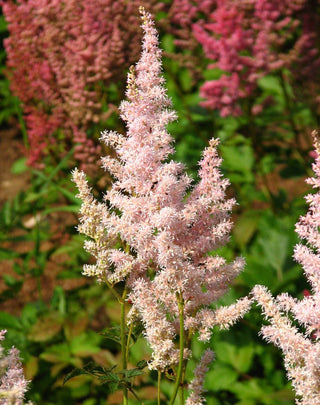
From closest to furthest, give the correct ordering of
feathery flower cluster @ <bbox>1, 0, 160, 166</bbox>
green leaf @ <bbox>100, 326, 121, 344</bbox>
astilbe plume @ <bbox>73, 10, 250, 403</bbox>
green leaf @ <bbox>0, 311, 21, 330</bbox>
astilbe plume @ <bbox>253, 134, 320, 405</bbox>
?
astilbe plume @ <bbox>253, 134, 320, 405</bbox> → astilbe plume @ <bbox>73, 10, 250, 403</bbox> → green leaf @ <bbox>100, 326, 121, 344</bbox> → feathery flower cluster @ <bbox>1, 0, 160, 166</bbox> → green leaf @ <bbox>0, 311, 21, 330</bbox>

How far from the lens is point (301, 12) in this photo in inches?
147

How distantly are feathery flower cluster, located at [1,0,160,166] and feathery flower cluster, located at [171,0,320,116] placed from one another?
1.23ft

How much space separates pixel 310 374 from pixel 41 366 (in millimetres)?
1892

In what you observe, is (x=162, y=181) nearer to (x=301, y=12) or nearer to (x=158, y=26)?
(x=158, y=26)

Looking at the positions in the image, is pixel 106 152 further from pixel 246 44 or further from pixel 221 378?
pixel 246 44

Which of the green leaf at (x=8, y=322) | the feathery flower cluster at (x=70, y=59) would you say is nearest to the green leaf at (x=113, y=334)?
the feathery flower cluster at (x=70, y=59)

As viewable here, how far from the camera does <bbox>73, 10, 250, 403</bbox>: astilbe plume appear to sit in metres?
1.35

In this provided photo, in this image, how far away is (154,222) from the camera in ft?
4.28

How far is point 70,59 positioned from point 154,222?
4.87 ft

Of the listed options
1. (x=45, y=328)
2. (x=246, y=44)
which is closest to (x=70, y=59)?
(x=246, y=44)

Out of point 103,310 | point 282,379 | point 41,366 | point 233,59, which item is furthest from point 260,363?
point 233,59

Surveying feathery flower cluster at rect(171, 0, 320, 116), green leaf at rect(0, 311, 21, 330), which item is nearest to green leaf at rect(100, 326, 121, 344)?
green leaf at rect(0, 311, 21, 330)

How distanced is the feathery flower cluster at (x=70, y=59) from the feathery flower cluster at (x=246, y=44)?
14.8 inches

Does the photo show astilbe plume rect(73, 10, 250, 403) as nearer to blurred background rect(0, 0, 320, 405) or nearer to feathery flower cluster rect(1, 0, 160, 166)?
blurred background rect(0, 0, 320, 405)
